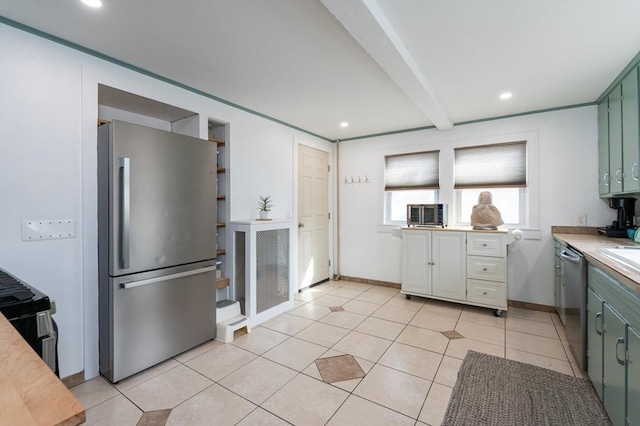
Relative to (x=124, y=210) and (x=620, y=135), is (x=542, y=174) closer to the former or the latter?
(x=620, y=135)

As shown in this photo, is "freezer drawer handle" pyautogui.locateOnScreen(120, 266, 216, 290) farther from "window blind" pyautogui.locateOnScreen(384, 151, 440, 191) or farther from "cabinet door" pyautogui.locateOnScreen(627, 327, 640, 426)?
"window blind" pyautogui.locateOnScreen(384, 151, 440, 191)

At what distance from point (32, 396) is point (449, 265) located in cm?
362

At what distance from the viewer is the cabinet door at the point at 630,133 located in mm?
2217

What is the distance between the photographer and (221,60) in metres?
2.27

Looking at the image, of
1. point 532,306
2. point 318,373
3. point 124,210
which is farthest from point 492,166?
point 124,210

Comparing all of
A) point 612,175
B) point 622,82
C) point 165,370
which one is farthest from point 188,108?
point 612,175

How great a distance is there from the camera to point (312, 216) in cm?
445

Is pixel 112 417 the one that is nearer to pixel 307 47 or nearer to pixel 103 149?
pixel 103 149

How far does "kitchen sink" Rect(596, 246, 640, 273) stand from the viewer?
1.44 m

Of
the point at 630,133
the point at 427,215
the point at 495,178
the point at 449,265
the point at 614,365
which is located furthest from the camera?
the point at 427,215

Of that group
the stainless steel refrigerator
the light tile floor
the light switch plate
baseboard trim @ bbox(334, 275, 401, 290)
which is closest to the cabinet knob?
the light tile floor

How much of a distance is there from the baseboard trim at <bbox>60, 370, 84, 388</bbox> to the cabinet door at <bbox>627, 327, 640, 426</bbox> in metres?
3.12

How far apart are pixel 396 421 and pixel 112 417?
1.65 m

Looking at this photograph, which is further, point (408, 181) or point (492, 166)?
point (408, 181)
